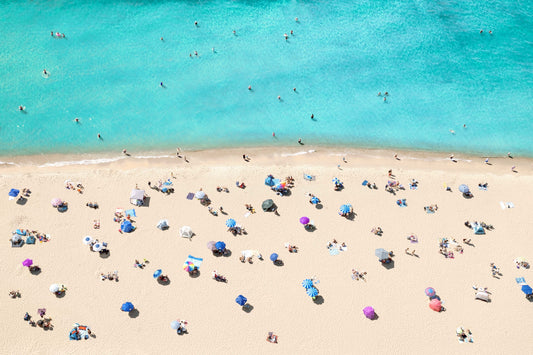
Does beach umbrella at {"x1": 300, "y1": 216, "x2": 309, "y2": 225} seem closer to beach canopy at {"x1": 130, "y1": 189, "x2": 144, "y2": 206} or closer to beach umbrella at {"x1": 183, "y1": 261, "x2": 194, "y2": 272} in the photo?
beach umbrella at {"x1": 183, "y1": 261, "x2": 194, "y2": 272}

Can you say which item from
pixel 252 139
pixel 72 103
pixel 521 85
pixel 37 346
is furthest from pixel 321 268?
pixel 521 85

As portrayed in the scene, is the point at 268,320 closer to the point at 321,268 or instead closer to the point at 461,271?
the point at 321,268

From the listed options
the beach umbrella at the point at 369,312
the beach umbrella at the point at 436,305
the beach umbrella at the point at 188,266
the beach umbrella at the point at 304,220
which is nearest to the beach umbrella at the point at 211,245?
the beach umbrella at the point at 188,266

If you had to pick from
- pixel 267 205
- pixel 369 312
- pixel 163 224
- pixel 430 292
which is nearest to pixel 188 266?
pixel 163 224

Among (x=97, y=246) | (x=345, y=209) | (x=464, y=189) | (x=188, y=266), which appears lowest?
(x=188, y=266)

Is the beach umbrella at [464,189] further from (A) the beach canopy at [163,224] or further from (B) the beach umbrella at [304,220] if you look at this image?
(A) the beach canopy at [163,224]

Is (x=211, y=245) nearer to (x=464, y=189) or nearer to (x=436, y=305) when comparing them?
(x=436, y=305)
